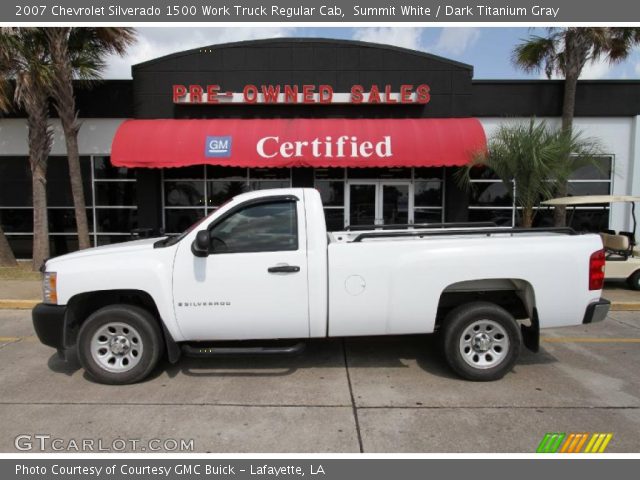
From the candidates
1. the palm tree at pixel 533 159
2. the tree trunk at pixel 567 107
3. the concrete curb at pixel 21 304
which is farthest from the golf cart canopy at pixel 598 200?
the concrete curb at pixel 21 304

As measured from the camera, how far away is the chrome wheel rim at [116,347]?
4355 mm

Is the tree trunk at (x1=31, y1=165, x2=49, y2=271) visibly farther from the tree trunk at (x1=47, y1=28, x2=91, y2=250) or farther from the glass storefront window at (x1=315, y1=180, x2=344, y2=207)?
the glass storefront window at (x1=315, y1=180, x2=344, y2=207)

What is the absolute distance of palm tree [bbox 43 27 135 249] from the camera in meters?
10.3

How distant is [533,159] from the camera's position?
8.93 m

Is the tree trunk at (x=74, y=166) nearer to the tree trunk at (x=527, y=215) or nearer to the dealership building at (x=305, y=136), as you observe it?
the dealership building at (x=305, y=136)

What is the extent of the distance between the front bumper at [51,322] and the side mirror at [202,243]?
145 centimetres

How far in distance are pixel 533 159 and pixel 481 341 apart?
5857 mm

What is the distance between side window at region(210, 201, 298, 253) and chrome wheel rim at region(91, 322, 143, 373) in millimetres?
1206

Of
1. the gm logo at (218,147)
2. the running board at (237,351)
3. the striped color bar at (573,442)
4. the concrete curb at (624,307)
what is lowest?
the concrete curb at (624,307)

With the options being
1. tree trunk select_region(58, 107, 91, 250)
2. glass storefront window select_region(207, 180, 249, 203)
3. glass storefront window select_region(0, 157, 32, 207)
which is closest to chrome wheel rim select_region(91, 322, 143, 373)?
tree trunk select_region(58, 107, 91, 250)

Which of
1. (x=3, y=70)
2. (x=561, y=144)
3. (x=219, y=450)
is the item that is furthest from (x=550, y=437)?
(x=3, y=70)

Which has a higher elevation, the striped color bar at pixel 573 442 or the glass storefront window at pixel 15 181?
the glass storefront window at pixel 15 181

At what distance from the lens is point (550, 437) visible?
3.37 meters

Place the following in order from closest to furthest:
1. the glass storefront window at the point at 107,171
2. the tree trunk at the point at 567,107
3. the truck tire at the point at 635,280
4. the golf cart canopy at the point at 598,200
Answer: the truck tire at the point at 635,280 < the golf cart canopy at the point at 598,200 < the tree trunk at the point at 567,107 < the glass storefront window at the point at 107,171
